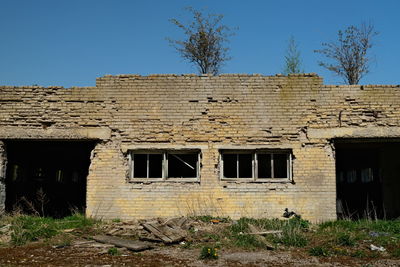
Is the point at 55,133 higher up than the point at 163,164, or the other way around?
the point at 55,133

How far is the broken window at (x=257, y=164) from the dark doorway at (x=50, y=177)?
17.5 ft

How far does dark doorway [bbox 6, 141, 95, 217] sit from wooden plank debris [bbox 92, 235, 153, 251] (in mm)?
5519

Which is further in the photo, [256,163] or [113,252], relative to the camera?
[256,163]

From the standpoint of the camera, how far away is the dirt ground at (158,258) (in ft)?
23.8

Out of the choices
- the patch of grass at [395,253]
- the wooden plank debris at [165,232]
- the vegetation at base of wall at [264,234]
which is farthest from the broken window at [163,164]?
the patch of grass at [395,253]

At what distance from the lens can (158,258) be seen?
770 centimetres

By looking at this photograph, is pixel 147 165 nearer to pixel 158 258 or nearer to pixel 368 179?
pixel 158 258

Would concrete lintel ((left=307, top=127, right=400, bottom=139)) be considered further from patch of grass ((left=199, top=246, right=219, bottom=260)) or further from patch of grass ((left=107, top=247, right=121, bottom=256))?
patch of grass ((left=107, top=247, right=121, bottom=256))

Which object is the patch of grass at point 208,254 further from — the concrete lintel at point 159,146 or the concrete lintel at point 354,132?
the concrete lintel at point 354,132

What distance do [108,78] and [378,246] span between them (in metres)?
7.74

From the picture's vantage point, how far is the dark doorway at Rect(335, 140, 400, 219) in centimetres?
1287

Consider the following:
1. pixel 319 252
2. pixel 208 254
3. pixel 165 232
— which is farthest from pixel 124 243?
pixel 319 252

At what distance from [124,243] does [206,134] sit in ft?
12.0

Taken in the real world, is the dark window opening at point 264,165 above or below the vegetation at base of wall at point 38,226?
above
